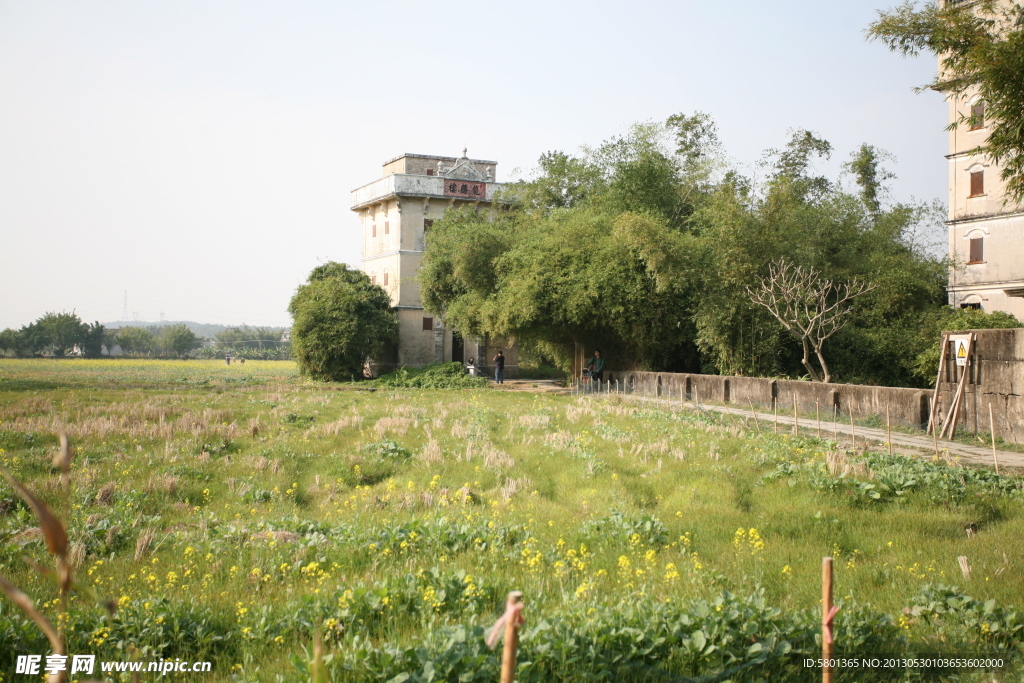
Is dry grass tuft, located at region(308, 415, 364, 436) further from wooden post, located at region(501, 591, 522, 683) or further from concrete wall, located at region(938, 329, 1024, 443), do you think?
wooden post, located at region(501, 591, 522, 683)

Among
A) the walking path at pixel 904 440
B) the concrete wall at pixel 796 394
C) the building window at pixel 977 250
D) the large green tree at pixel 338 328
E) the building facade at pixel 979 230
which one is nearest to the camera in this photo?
the walking path at pixel 904 440

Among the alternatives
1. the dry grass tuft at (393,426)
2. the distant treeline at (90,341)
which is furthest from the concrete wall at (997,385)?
the distant treeline at (90,341)

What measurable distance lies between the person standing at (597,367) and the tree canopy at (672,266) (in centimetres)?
119

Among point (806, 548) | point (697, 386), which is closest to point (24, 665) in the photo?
point (806, 548)

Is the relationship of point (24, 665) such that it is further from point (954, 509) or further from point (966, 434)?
point (966, 434)

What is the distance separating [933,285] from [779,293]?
24.8 ft

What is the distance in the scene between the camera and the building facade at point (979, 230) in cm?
2778

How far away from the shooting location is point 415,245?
40.9 metres

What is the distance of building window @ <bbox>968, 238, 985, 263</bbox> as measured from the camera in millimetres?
28719

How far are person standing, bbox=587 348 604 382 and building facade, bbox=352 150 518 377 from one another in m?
11.6

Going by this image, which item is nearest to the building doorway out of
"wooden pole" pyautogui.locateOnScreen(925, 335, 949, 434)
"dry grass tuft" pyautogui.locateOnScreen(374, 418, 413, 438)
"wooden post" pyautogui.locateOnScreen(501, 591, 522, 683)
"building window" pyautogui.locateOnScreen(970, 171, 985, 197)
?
"dry grass tuft" pyautogui.locateOnScreen(374, 418, 413, 438)

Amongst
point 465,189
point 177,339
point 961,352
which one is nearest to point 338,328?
point 465,189

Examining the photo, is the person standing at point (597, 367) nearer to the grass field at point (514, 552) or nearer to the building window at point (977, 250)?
the grass field at point (514, 552)

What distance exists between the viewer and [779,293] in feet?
74.8
